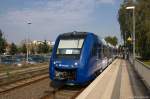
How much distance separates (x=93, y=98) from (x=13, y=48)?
9282 cm

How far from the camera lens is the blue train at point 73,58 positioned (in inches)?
575

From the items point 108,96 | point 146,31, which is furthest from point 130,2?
point 108,96

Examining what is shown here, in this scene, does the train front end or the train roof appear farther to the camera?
the train roof

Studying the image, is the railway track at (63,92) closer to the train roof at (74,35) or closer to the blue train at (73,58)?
the blue train at (73,58)

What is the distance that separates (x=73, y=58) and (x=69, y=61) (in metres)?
0.28

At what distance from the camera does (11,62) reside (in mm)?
44594

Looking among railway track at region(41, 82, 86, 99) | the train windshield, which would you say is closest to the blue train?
the train windshield

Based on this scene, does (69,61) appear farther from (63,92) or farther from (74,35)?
(74,35)

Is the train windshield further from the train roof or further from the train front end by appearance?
the train roof

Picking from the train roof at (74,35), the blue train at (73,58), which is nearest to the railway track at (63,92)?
the blue train at (73,58)

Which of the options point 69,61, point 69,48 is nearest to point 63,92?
point 69,61

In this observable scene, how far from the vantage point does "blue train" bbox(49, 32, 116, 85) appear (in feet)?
48.0

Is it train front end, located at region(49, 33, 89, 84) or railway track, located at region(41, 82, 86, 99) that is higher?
train front end, located at region(49, 33, 89, 84)

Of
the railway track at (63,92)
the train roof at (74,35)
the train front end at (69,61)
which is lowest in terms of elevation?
the railway track at (63,92)
